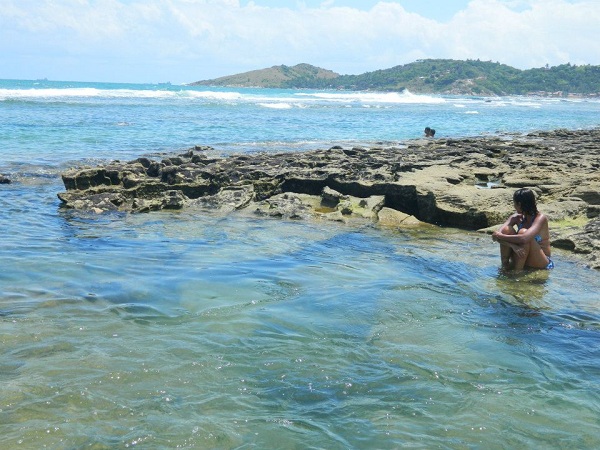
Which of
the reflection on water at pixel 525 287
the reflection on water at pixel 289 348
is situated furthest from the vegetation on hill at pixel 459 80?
the reflection on water at pixel 289 348

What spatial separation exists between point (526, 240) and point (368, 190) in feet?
17.1

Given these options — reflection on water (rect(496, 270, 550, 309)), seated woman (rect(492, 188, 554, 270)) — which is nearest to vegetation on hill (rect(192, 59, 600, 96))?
seated woman (rect(492, 188, 554, 270))

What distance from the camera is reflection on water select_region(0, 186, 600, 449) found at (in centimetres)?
410

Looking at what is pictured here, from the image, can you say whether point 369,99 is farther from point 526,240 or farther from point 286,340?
point 286,340

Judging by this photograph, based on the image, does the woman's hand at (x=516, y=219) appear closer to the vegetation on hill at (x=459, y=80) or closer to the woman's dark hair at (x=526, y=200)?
the woman's dark hair at (x=526, y=200)

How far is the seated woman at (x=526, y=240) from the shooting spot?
7.87 metres

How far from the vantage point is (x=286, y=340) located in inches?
221

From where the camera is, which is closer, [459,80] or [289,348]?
[289,348]

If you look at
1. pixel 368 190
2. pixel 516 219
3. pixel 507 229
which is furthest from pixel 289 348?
pixel 368 190

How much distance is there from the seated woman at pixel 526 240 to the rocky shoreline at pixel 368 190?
0.90m

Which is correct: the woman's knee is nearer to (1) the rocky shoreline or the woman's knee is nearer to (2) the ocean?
(2) the ocean

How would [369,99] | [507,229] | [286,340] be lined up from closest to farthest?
[286,340]
[507,229]
[369,99]

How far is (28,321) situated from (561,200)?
30.7 feet

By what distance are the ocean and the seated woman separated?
0.79 ft
